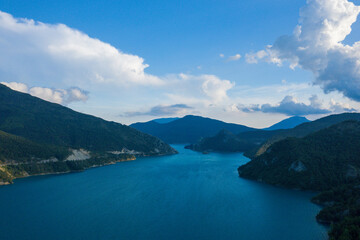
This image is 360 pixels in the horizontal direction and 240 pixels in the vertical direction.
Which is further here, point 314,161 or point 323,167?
point 314,161

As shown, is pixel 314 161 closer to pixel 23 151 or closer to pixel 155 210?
pixel 155 210

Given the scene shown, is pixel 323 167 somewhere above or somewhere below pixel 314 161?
below

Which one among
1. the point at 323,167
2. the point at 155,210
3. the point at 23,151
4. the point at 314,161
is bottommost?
the point at 155,210

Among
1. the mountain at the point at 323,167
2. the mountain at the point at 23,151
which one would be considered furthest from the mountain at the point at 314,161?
the mountain at the point at 23,151

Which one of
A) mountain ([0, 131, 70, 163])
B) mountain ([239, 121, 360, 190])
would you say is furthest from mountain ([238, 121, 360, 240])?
mountain ([0, 131, 70, 163])

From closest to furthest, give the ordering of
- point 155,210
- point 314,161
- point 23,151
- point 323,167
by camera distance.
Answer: point 155,210
point 323,167
point 314,161
point 23,151

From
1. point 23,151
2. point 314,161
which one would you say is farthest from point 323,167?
point 23,151

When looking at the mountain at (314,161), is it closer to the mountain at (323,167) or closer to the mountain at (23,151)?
the mountain at (323,167)

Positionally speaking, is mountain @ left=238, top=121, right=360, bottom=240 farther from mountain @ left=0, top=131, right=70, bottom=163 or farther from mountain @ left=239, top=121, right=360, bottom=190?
mountain @ left=0, top=131, right=70, bottom=163

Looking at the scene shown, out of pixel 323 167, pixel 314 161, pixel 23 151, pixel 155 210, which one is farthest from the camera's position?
pixel 23 151
